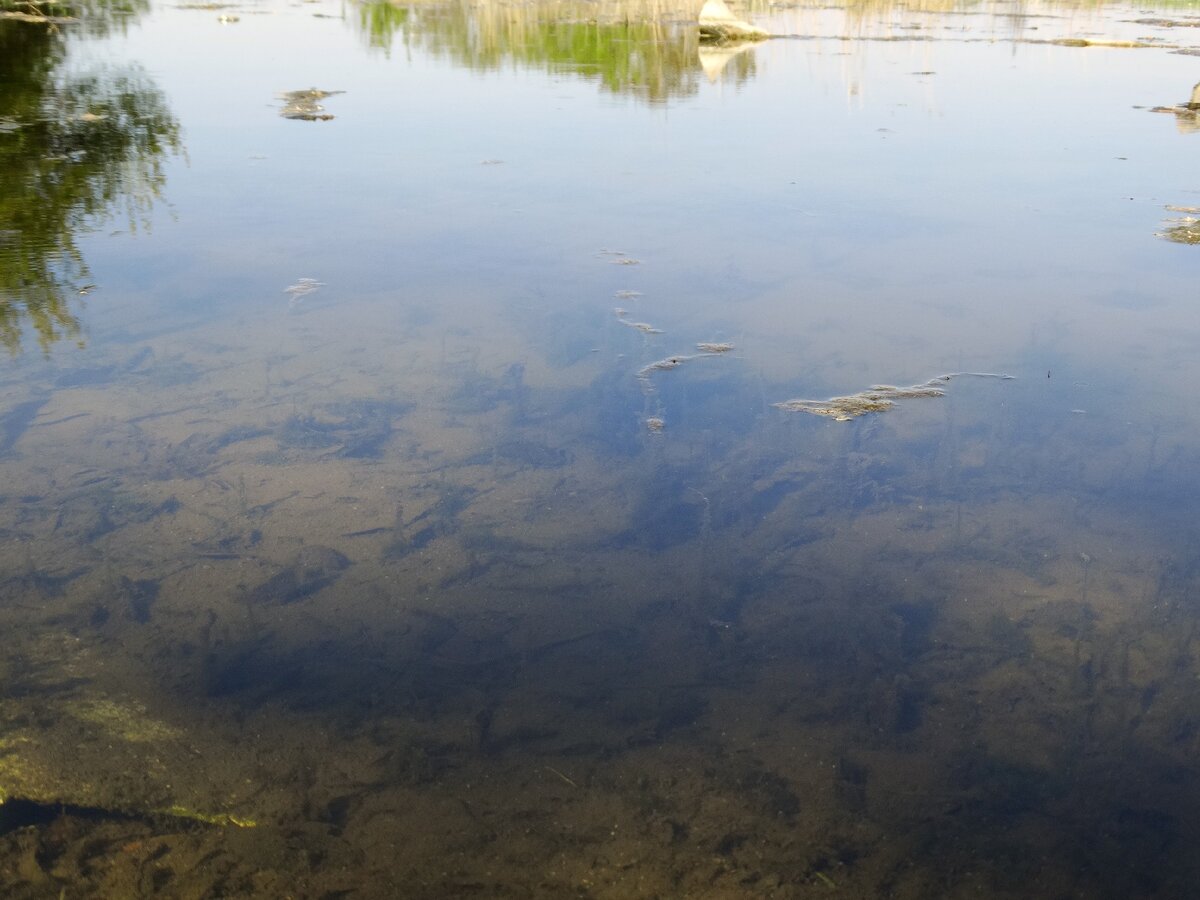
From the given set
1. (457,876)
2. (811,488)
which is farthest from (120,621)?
(811,488)

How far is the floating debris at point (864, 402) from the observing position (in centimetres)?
423

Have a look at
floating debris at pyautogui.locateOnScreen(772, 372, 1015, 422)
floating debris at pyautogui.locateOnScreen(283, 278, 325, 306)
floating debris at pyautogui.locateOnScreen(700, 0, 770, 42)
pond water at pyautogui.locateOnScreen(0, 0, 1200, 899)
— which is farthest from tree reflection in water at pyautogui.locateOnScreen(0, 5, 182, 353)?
floating debris at pyautogui.locateOnScreen(700, 0, 770, 42)

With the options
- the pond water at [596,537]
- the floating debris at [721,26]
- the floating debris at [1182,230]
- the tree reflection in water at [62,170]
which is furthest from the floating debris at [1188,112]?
the tree reflection in water at [62,170]

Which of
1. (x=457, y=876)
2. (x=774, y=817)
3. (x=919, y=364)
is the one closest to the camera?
(x=457, y=876)

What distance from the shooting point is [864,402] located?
429cm

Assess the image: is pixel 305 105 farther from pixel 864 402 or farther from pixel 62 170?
pixel 864 402

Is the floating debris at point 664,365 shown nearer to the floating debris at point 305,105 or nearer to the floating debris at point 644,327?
the floating debris at point 644,327

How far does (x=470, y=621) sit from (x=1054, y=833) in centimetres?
149

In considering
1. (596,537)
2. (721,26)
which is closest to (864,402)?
(596,537)

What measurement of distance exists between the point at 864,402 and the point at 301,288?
9.15ft

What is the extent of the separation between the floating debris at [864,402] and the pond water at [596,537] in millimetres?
20

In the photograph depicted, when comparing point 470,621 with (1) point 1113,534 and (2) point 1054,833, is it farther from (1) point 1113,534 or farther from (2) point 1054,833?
(1) point 1113,534

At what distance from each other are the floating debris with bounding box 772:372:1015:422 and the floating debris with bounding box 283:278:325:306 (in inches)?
94.6

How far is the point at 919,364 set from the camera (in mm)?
4652
